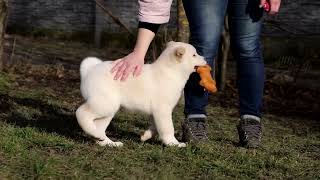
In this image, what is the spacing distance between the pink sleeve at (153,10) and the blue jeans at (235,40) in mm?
253

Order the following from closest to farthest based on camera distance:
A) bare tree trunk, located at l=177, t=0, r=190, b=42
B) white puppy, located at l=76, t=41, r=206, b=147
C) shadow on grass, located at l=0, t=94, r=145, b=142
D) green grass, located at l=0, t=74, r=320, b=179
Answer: green grass, located at l=0, t=74, r=320, b=179 < white puppy, located at l=76, t=41, r=206, b=147 < shadow on grass, located at l=0, t=94, r=145, b=142 < bare tree trunk, located at l=177, t=0, r=190, b=42

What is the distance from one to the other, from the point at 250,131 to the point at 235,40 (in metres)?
0.62

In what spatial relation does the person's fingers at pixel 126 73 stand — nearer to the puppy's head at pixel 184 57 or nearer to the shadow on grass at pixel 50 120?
the puppy's head at pixel 184 57

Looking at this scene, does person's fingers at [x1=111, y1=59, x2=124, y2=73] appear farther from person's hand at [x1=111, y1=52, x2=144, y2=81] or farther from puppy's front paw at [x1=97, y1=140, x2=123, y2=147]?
puppy's front paw at [x1=97, y1=140, x2=123, y2=147]

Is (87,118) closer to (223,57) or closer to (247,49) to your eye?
(247,49)

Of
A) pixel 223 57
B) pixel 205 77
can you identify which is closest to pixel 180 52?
pixel 205 77

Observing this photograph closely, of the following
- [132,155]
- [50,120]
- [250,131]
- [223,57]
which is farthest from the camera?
[223,57]

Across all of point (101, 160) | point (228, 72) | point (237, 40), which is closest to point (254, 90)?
point (237, 40)

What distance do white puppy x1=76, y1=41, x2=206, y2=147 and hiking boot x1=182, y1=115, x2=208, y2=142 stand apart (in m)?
0.19

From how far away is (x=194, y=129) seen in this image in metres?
4.24

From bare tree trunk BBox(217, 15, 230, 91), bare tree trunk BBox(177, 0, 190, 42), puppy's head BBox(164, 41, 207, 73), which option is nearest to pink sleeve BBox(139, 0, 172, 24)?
puppy's head BBox(164, 41, 207, 73)

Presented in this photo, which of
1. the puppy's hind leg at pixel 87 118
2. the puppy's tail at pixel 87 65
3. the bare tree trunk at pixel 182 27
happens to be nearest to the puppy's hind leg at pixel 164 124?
the puppy's hind leg at pixel 87 118

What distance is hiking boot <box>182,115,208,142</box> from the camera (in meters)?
4.21

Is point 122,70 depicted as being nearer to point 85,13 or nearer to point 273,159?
point 273,159
